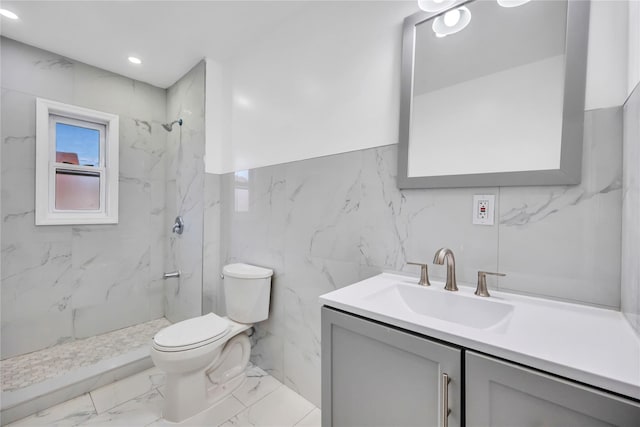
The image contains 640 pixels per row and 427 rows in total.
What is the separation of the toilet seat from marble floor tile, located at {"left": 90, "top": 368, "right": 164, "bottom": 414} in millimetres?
558

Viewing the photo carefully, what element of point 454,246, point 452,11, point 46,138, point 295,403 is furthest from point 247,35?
point 295,403

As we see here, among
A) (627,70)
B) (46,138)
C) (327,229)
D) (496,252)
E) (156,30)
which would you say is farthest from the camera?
(46,138)

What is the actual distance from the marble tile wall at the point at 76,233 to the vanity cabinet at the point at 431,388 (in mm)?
2558

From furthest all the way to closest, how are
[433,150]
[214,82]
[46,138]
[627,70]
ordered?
[214,82] → [46,138] → [433,150] → [627,70]

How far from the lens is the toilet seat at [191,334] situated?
1.49 m

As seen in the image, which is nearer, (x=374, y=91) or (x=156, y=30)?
(x=374, y=91)

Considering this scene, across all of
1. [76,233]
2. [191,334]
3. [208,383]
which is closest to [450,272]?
[191,334]

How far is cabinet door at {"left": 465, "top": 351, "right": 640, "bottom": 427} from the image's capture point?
51 centimetres

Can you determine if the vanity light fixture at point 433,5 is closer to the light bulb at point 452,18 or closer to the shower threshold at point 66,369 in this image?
the light bulb at point 452,18

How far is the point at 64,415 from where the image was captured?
156 centimetres

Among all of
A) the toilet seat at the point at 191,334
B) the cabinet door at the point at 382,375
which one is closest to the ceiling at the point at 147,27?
the cabinet door at the point at 382,375

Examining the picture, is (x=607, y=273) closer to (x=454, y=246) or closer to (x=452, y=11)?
(x=454, y=246)

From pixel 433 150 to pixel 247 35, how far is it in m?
1.73

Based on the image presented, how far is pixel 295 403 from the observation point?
1.65 meters
